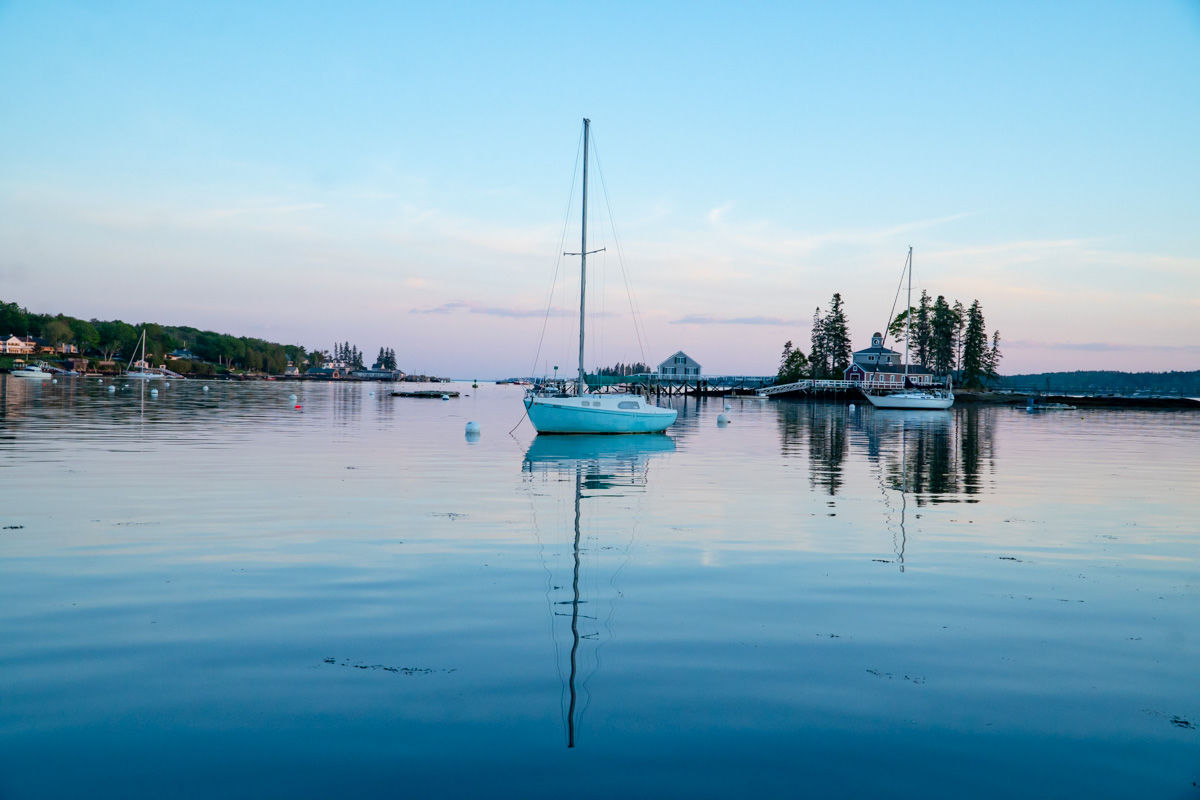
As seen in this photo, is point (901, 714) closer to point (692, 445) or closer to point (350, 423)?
point (692, 445)

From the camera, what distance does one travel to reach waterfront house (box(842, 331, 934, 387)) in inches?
5320

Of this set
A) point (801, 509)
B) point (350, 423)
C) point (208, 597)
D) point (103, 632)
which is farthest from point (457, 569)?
point (350, 423)

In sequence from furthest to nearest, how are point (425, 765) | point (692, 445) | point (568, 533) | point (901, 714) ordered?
point (692, 445), point (568, 533), point (901, 714), point (425, 765)

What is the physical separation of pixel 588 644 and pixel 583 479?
15.9 meters

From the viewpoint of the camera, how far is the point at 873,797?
19.1 ft

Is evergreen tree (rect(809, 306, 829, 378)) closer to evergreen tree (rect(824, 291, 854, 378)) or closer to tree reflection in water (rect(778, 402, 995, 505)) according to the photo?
evergreen tree (rect(824, 291, 854, 378))

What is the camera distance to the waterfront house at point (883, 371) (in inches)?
5320

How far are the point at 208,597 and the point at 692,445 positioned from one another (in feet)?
103

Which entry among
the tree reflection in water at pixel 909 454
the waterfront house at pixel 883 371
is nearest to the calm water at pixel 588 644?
the tree reflection in water at pixel 909 454

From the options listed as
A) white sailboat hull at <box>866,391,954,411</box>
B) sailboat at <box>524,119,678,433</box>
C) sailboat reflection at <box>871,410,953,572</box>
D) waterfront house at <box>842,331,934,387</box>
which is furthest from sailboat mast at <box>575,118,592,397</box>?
waterfront house at <box>842,331,934,387</box>

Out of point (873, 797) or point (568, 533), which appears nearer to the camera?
point (873, 797)

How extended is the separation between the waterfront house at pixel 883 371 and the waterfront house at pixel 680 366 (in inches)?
1294

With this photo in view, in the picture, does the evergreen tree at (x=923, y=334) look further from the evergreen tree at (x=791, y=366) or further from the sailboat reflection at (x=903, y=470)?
the sailboat reflection at (x=903, y=470)

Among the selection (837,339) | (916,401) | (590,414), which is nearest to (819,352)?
(837,339)
